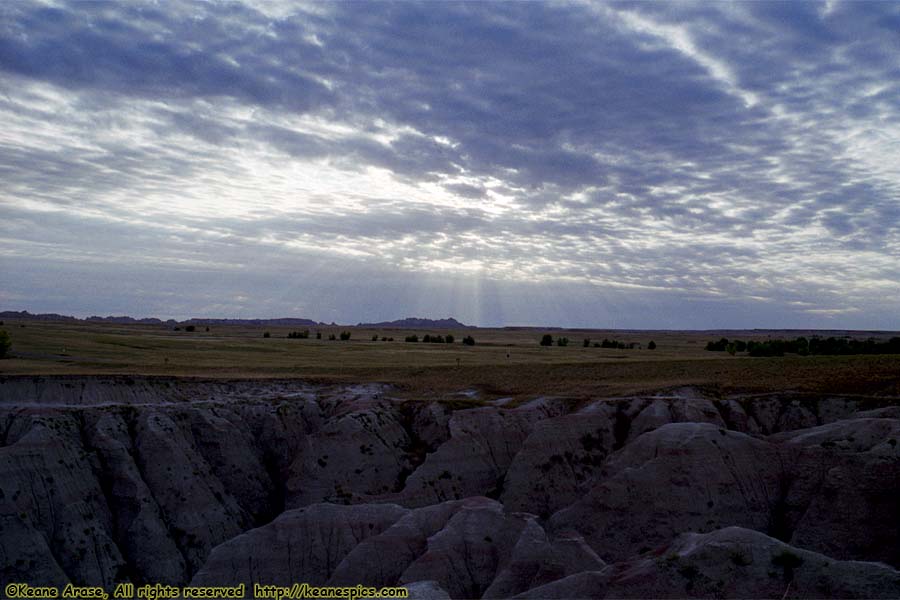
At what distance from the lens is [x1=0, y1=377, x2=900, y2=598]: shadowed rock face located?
23.3 metres

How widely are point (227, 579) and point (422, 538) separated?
26.7ft

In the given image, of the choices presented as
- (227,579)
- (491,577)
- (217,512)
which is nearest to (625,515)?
(491,577)

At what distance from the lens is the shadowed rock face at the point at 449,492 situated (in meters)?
23.3

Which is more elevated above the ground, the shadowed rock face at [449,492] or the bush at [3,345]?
the bush at [3,345]

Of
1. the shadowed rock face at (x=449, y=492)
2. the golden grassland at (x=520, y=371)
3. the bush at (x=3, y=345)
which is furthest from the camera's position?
the bush at (x=3, y=345)

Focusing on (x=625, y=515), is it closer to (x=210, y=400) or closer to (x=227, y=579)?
(x=227, y=579)

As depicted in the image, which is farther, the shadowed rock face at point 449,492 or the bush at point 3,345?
the bush at point 3,345

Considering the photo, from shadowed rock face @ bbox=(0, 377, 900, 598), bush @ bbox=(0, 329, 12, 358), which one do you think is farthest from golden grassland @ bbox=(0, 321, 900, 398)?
shadowed rock face @ bbox=(0, 377, 900, 598)

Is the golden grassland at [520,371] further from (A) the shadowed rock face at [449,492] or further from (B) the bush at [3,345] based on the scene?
(A) the shadowed rock face at [449,492]

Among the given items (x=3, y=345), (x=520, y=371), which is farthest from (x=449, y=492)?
(x=3, y=345)

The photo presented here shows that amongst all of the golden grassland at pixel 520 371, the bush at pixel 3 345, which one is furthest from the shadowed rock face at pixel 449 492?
the bush at pixel 3 345

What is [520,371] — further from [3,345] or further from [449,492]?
[3,345]

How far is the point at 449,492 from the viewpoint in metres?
36.4

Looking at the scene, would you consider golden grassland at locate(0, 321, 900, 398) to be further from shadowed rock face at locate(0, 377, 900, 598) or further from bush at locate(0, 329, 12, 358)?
shadowed rock face at locate(0, 377, 900, 598)
